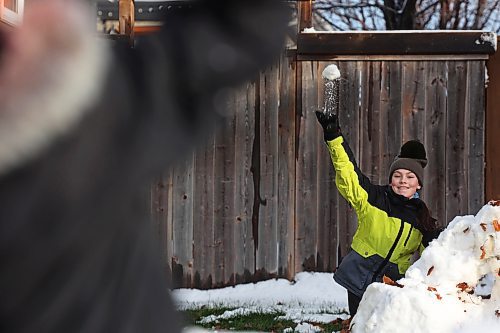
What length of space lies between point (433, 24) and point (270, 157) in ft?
26.5

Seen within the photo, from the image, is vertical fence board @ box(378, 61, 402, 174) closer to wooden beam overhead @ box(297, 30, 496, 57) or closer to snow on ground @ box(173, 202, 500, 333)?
wooden beam overhead @ box(297, 30, 496, 57)

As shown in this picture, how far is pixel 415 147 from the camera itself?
4898 millimetres

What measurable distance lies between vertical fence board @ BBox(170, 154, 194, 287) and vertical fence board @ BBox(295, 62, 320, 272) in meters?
0.87

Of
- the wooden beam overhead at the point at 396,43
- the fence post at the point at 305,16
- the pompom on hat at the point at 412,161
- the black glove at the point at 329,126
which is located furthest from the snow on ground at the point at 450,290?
the fence post at the point at 305,16

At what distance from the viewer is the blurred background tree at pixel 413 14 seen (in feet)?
42.7

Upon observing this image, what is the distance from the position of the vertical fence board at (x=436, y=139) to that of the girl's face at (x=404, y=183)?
1883 mm

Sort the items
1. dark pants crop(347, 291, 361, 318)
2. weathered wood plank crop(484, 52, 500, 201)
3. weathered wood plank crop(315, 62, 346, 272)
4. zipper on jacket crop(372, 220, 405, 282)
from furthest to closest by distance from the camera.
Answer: weathered wood plank crop(315, 62, 346, 272)
weathered wood plank crop(484, 52, 500, 201)
dark pants crop(347, 291, 361, 318)
zipper on jacket crop(372, 220, 405, 282)

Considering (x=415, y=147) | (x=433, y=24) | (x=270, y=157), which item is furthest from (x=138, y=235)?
(x=433, y=24)

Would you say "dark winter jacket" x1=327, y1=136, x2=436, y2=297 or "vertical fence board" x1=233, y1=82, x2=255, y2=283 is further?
"vertical fence board" x1=233, y1=82, x2=255, y2=283

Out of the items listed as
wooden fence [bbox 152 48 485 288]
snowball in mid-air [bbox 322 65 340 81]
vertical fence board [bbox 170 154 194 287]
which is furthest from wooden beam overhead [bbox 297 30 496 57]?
vertical fence board [bbox 170 154 194 287]

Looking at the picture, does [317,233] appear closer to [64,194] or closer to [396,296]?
[396,296]

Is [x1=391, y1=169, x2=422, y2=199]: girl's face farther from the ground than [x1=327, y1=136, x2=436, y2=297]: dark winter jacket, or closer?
farther from the ground

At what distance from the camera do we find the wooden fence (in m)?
6.40

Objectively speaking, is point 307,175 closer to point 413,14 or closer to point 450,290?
point 450,290
